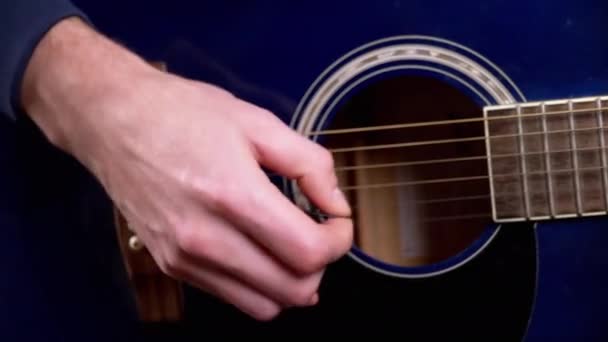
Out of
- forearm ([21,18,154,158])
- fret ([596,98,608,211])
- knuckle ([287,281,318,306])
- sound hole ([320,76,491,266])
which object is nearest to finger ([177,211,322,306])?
knuckle ([287,281,318,306])

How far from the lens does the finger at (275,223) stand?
0.54 meters

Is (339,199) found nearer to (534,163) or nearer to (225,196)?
(225,196)

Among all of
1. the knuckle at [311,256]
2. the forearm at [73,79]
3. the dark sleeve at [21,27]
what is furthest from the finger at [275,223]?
the dark sleeve at [21,27]

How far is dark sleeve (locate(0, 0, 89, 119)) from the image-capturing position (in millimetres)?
672

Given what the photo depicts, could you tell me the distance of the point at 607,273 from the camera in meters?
0.80

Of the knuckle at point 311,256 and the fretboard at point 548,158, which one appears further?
the fretboard at point 548,158

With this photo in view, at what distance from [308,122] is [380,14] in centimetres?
15

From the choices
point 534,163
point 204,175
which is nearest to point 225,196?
point 204,175

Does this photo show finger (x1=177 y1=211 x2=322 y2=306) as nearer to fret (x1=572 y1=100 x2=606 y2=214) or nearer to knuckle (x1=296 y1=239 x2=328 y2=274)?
knuckle (x1=296 y1=239 x2=328 y2=274)

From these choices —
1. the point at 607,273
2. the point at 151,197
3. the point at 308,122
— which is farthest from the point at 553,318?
the point at 151,197

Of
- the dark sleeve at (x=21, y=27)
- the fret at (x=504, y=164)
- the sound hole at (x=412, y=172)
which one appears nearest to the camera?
the dark sleeve at (x=21, y=27)

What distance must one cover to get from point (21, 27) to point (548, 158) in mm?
580

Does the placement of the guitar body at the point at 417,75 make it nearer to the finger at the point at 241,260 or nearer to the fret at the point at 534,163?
the fret at the point at 534,163

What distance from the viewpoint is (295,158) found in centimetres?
58
